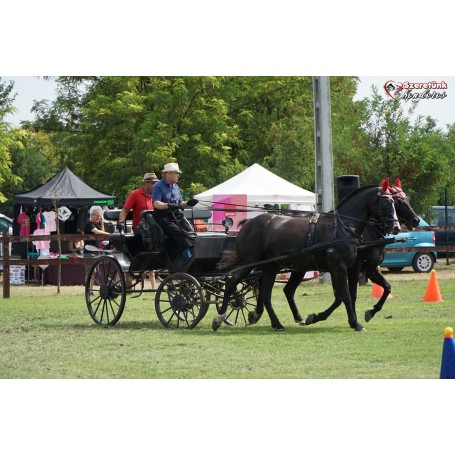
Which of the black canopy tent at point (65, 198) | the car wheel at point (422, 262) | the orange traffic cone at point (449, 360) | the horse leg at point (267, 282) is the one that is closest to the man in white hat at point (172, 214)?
the horse leg at point (267, 282)

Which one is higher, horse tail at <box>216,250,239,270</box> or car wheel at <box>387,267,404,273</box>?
horse tail at <box>216,250,239,270</box>

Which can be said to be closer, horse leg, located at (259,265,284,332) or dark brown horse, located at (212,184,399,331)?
dark brown horse, located at (212,184,399,331)

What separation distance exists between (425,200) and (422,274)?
351 centimetres

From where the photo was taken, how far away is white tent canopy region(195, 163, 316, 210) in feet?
88.3

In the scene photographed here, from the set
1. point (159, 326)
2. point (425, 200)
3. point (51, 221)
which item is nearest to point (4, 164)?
point (51, 221)

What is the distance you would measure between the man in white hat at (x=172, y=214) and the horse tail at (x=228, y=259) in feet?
1.58

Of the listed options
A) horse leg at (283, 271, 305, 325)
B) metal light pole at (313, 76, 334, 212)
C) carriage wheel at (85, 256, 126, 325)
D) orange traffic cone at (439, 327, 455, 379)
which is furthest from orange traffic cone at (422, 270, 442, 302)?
orange traffic cone at (439, 327, 455, 379)

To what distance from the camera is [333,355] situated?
35.0 feet

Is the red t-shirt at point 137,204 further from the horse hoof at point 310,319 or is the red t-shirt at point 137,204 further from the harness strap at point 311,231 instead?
the horse hoof at point 310,319

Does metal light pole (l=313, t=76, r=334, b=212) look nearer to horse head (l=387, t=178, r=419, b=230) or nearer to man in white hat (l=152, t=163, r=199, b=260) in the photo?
horse head (l=387, t=178, r=419, b=230)

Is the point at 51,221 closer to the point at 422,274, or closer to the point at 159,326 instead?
the point at 422,274
